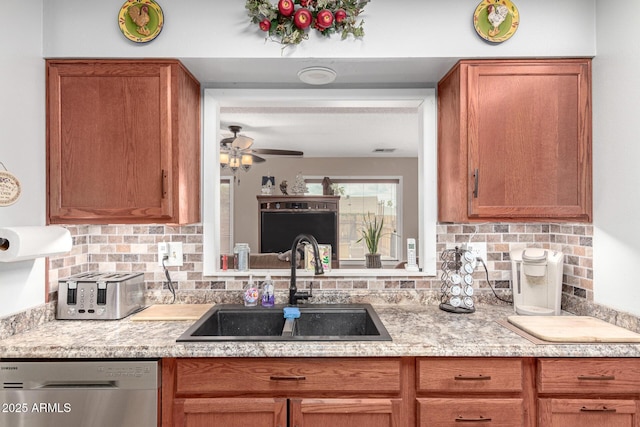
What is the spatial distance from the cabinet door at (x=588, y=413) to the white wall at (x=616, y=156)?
15.2 inches

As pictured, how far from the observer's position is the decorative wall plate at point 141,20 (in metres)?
1.67

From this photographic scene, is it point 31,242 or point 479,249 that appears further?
point 479,249

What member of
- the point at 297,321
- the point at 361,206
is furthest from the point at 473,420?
the point at 361,206

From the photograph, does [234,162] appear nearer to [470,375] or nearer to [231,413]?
[231,413]

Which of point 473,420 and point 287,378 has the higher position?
point 287,378

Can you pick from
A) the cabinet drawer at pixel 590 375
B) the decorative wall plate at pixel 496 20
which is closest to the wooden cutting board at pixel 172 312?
the cabinet drawer at pixel 590 375

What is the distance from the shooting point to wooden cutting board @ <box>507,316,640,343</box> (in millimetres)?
1439

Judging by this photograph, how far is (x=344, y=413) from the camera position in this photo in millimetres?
1411

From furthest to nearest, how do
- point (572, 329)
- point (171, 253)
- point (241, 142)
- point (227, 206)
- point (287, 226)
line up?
point (227, 206) → point (287, 226) → point (241, 142) → point (171, 253) → point (572, 329)

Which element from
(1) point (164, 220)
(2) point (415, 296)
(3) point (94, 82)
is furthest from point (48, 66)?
(2) point (415, 296)

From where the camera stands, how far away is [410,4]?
169 centimetres

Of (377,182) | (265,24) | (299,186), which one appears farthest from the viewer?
(377,182)

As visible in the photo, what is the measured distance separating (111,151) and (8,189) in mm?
393

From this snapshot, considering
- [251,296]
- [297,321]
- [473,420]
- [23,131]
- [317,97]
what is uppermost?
[317,97]
